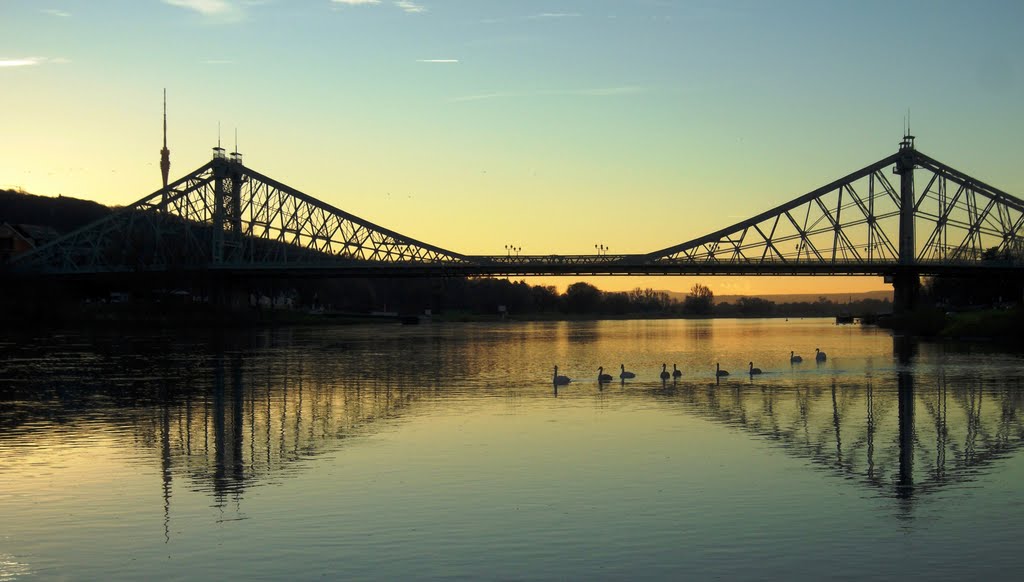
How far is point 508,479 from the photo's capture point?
63.8ft

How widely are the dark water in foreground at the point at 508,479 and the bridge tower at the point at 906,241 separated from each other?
242 ft

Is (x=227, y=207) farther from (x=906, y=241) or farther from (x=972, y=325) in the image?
(x=972, y=325)

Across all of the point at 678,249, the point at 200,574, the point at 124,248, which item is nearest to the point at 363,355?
the point at 200,574

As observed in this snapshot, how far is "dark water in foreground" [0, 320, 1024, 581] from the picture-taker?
45.9 ft

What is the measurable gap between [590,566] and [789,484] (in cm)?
654

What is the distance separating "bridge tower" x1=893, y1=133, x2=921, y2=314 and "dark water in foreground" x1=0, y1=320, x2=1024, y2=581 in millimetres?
73871

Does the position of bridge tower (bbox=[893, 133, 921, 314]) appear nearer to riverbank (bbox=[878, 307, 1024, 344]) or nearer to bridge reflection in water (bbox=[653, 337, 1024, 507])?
riverbank (bbox=[878, 307, 1024, 344])

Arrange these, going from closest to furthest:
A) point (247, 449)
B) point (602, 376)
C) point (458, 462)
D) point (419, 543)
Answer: point (419, 543)
point (458, 462)
point (247, 449)
point (602, 376)

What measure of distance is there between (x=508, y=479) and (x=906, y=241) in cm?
10533

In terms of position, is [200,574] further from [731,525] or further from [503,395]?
[503,395]

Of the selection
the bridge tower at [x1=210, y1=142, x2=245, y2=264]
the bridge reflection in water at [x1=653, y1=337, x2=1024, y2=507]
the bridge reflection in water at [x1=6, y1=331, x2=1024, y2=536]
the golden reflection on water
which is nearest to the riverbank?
the golden reflection on water

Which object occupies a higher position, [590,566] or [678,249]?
[678,249]

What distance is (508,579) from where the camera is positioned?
13.0m

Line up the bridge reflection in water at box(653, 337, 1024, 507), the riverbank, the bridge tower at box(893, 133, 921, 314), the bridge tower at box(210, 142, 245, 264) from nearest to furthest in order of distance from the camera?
1. the bridge reflection in water at box(653, 337, 1024, 507)
2. the riverbank
3. the bridge tower at box(893, 133, 921, 314)
4. the bridge tower at box(210, 142, 245, 264)
